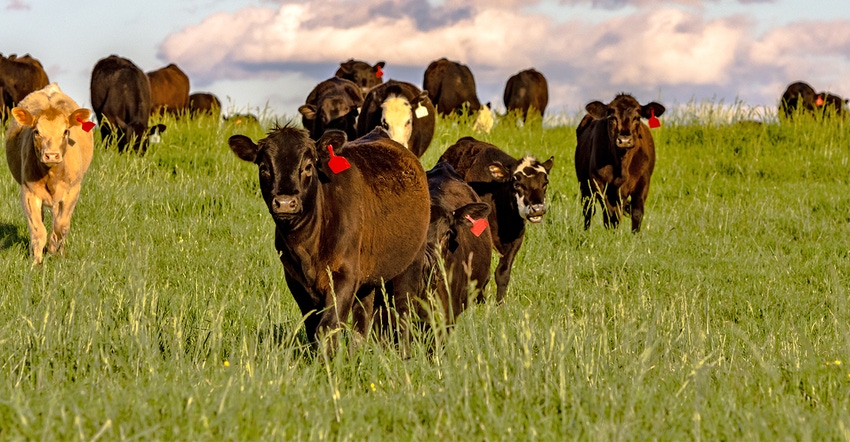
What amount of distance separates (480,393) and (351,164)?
2.56 meters

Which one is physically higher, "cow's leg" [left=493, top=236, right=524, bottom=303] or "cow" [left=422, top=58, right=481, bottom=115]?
"cow" [left=422, top=58, right=481, bottom=115]

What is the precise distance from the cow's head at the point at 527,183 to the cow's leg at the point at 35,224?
14.0 feet

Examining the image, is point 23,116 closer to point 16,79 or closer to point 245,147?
point 245,147

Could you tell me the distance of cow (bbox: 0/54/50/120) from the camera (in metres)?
21.0

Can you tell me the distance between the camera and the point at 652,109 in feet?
40.4

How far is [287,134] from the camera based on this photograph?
18.0ft

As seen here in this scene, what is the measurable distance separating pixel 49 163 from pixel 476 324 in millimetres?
5006

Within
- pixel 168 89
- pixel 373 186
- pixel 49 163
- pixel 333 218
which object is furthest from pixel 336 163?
pixel 168 89

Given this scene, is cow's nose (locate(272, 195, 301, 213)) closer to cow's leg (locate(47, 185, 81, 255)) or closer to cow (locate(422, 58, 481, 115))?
cow's leg (locate(47, 185, 81, 255))

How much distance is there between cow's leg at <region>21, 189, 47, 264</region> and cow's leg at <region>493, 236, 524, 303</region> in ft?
13.7

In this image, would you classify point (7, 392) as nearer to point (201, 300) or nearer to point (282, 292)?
point (201, 300)

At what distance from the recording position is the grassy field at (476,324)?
3.64m

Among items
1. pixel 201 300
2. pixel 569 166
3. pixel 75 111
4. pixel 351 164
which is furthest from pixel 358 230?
pixel 569 166

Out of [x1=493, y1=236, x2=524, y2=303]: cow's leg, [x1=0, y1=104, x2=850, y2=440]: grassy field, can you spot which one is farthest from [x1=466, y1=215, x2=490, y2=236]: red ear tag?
[x1=493, y1=236, x2=524, y2=303]: cow's leg
